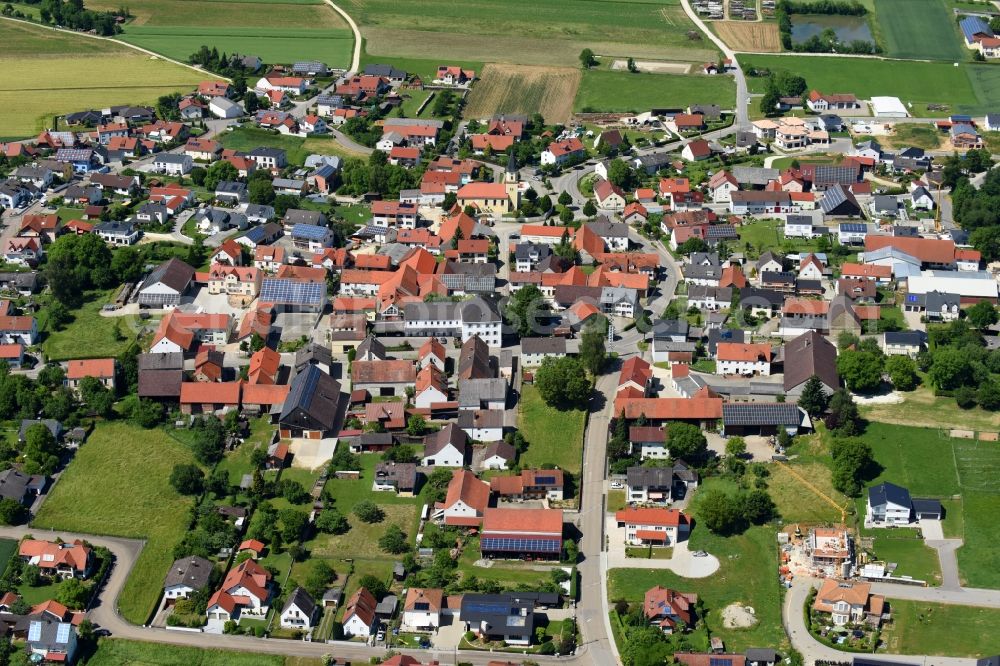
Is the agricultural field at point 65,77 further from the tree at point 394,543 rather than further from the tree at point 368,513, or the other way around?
the tree at point 394,543

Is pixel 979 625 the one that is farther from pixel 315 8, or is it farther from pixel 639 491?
pixel 315 8

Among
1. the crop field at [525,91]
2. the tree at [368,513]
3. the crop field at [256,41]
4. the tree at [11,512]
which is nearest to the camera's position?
the tree at [368,513]

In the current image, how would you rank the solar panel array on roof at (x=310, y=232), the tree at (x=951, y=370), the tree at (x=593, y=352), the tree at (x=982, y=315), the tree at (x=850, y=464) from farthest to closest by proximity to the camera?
the solar panel array on roof at (x=310, y=232)
the tree at (x=982, y=315)
the tree at (x=593, y=352)
the tree at (x=951, y=370)
the tree at (x=850, y=464)

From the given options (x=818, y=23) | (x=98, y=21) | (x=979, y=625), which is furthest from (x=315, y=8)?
(x=979, y=625)

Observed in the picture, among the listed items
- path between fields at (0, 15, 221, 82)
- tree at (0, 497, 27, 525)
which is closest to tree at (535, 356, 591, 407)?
tree at (0, 497, 27, 525)

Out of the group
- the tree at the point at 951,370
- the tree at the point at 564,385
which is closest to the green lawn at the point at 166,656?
the tree at the point at 564,385

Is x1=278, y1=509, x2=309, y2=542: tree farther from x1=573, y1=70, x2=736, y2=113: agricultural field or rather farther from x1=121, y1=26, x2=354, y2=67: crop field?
x1=121, y1=26, x2=354, y2=67: crop field

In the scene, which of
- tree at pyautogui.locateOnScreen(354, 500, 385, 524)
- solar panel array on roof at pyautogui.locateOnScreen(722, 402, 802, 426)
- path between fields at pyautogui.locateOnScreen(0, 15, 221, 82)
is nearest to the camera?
tree at pyautogui.locateOnScreen(354, 500, 385, 524)
